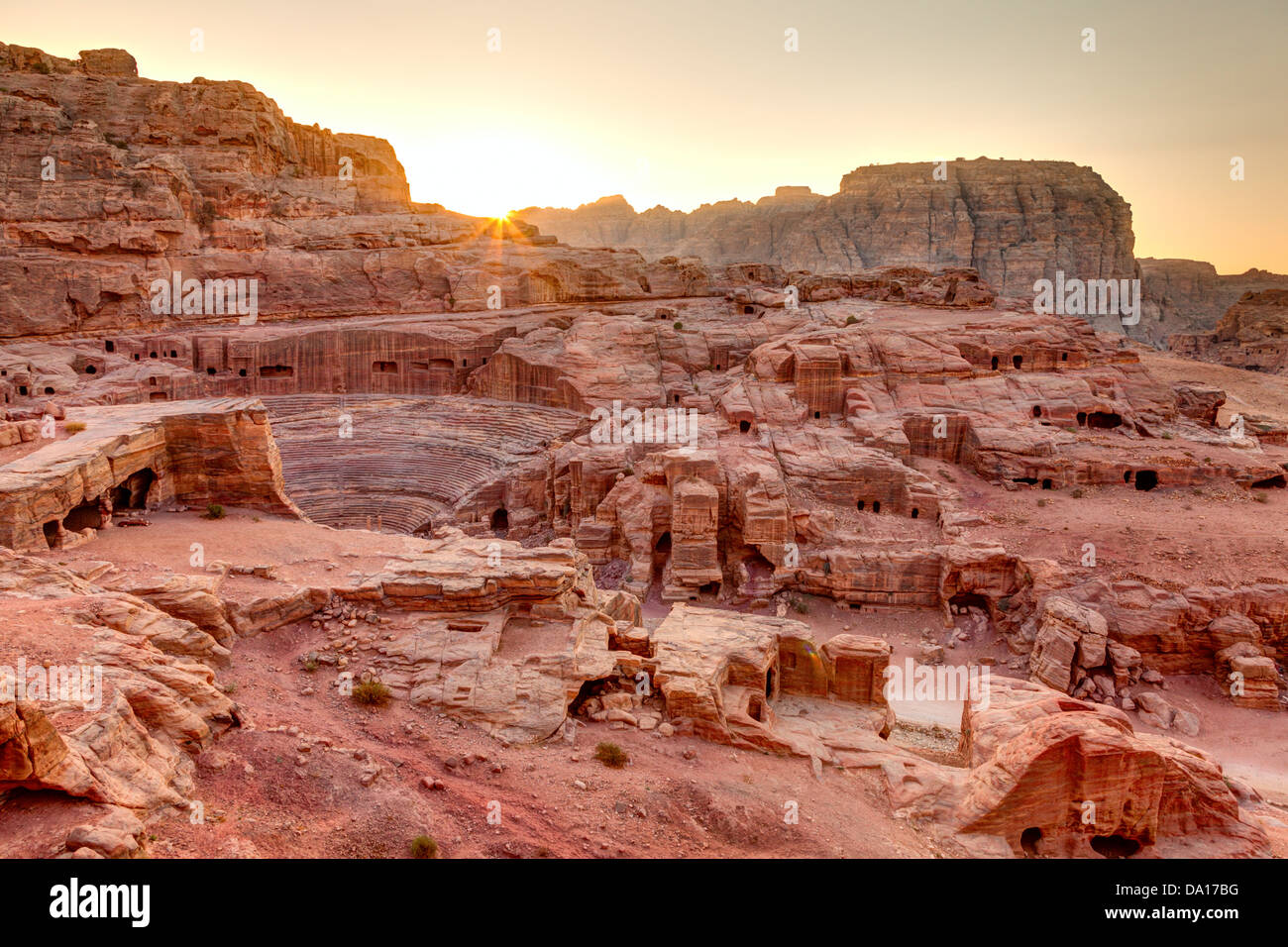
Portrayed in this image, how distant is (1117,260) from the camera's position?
68375mm

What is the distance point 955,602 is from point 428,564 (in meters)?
14.5

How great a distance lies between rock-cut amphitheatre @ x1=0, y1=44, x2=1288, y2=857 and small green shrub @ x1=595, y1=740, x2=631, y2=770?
0.36 ft

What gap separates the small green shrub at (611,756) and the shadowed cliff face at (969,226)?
6511 cm

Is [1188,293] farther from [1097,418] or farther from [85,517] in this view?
[85,517]

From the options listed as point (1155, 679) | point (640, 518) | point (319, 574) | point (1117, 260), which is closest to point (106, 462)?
point (319, 574)

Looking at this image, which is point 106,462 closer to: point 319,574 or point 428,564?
point 319,574

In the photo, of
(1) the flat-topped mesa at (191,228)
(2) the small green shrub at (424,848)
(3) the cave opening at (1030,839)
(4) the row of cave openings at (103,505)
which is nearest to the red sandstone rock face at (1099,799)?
(3) the cave opening at (1030,839)

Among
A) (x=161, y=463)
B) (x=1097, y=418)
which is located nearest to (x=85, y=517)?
(x=161, y=463)

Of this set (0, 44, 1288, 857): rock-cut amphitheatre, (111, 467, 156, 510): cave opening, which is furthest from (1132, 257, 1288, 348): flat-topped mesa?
(111, 467, 156, 510): cave opening

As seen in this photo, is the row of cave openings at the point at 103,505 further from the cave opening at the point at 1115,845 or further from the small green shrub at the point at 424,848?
the cave opening at the point at 1115,845

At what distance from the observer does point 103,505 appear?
42.0 feet

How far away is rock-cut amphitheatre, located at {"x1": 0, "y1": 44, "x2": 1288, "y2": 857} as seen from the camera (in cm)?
708

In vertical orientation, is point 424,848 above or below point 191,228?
below

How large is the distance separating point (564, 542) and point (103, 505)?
983cm
